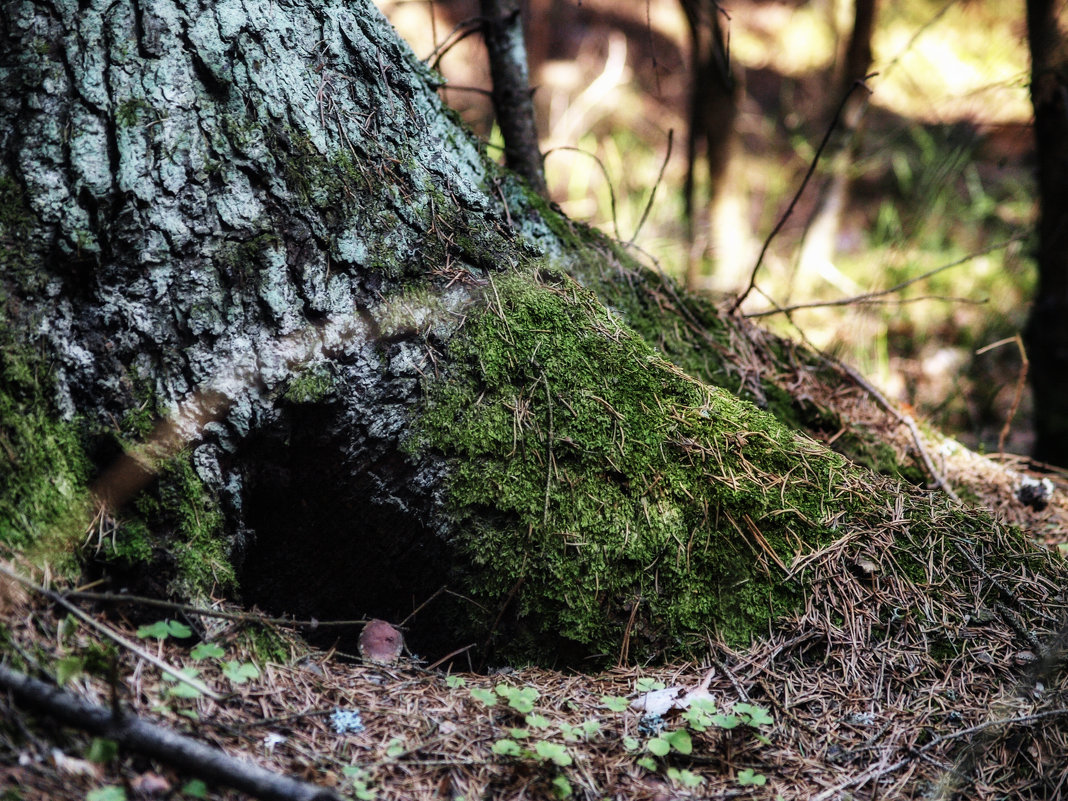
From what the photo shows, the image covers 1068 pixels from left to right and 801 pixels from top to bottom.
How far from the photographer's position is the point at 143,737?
1.32m

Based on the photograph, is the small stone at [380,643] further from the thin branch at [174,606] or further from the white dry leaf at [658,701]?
the white dry leaf at [658,701]

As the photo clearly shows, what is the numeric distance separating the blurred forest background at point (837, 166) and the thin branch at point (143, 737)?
2.25 m

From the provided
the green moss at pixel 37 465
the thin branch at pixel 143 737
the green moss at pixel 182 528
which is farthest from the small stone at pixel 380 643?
the green moss at pixel 37 465

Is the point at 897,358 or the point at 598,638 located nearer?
the point at 598,638

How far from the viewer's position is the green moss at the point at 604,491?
1.93 meters

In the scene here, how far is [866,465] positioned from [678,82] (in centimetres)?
975

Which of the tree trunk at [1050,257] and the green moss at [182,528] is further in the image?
the tree trunk at [1050,257]

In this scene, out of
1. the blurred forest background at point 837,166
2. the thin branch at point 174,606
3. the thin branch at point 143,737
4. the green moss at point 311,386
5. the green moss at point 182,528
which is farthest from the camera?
the blurred forest background at point 837,166

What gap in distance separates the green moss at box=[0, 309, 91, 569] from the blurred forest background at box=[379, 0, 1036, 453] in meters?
1.88

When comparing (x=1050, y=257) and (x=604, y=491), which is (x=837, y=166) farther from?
(x=604, y=491)

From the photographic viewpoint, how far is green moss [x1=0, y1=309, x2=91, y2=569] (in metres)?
1.60

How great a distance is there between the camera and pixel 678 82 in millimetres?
10906

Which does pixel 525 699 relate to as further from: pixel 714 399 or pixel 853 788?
pixel 714 399

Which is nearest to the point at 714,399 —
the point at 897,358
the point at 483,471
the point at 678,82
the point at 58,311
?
the point at 483,471
